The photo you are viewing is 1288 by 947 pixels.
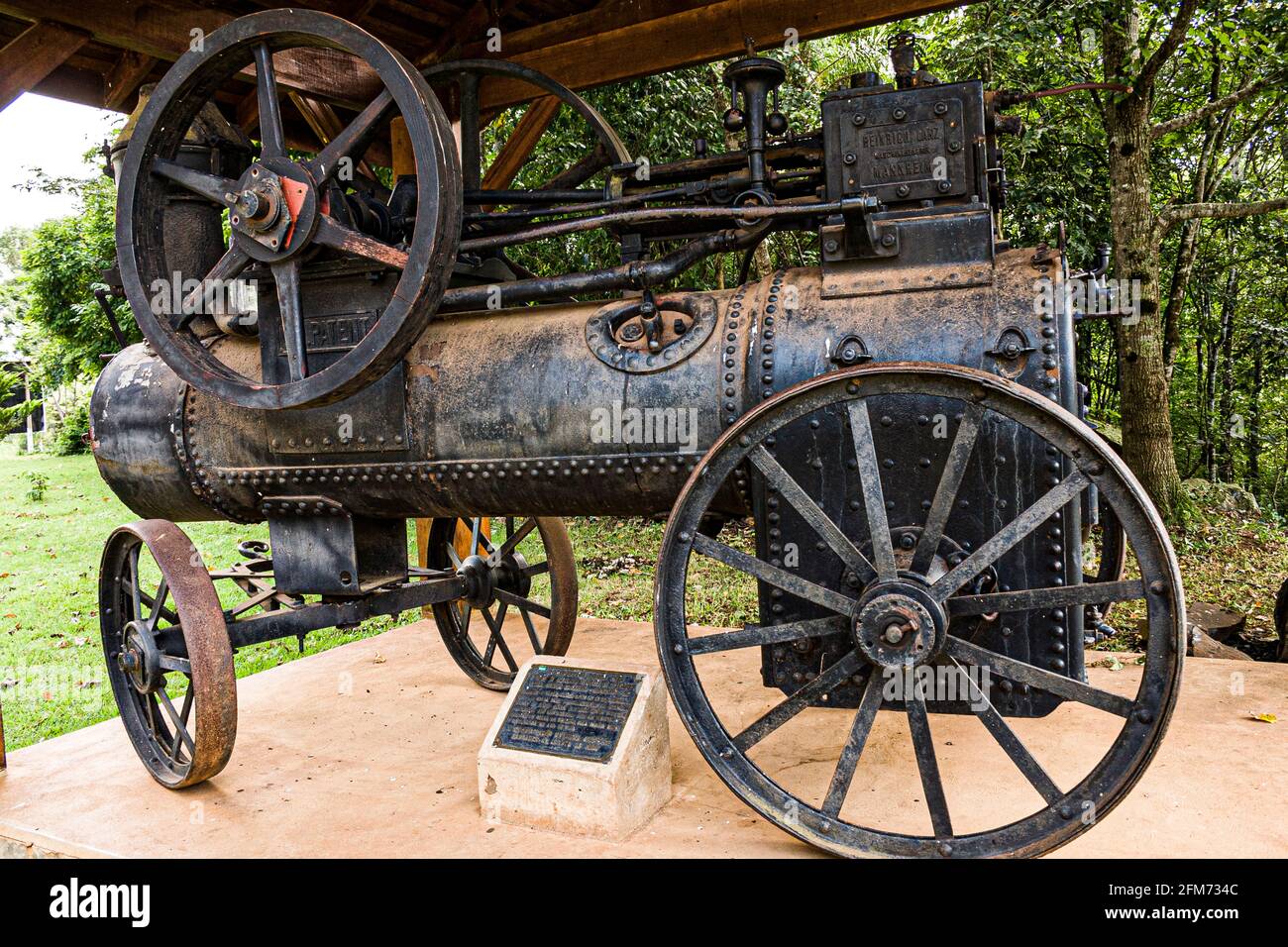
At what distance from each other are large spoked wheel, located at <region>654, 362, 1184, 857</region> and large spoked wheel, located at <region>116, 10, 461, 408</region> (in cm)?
113

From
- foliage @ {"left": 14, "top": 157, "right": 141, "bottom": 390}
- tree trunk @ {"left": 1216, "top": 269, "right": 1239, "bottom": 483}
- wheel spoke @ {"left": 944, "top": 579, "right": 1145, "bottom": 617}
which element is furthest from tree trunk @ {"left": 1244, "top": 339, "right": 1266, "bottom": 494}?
foliage @ {"left": 14, "top": 157, "right": 141, "bottom": 390}

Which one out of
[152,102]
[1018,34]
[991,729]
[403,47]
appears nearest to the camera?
[991,729]

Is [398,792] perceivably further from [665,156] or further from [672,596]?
[665,156]

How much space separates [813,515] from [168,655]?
2.45 m

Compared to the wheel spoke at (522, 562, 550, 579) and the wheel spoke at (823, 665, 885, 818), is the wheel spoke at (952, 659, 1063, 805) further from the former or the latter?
the wheel spoke at (522, 562, 550, 579)

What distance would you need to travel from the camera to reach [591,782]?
2.82 metres

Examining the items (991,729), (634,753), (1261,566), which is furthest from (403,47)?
(1261,566)

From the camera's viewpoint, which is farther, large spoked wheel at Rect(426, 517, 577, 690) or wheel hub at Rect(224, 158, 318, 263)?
large spoked wheel at Rect(426, 517, 577, 690)

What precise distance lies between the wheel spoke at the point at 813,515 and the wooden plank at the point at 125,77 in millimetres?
3566

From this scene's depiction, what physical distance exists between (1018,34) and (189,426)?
6.48 metres

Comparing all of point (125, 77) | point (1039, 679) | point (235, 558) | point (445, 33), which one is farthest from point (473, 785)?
point (235, 558)

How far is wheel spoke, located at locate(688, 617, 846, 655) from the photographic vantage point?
258cm

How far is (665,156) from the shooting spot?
7980 millimetres

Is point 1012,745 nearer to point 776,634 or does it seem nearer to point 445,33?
point 776,634
